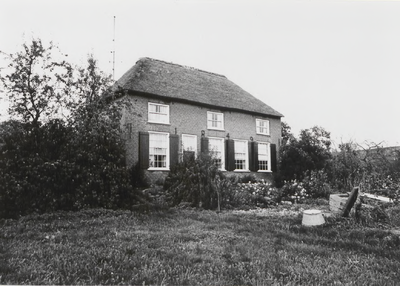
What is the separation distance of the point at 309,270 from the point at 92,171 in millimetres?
7712

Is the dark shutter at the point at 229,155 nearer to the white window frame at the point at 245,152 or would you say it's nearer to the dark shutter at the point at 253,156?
the white window frame at the point at 245,152

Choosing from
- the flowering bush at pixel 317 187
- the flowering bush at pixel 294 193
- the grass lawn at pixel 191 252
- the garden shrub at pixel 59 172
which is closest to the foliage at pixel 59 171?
the garden shrub at pixel 59 172

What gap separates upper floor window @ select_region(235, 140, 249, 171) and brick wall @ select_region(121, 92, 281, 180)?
16.6 inches

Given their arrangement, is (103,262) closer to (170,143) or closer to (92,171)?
(92,171)

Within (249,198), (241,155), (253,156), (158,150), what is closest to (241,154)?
(241,155)

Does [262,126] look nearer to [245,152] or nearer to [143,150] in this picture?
[245,152]

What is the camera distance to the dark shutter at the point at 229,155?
20.3 m

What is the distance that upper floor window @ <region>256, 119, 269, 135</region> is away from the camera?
2264 centimetres

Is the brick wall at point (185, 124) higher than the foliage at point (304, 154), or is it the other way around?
the brick wall at point (185, 124)

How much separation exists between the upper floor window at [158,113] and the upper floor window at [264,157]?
7.63m

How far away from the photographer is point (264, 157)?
2244 cm

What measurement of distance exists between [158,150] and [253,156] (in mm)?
7195

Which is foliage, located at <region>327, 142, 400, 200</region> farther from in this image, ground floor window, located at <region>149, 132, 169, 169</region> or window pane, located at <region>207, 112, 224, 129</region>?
ground floor window, located at <region>149, 132, 169, 169</region>

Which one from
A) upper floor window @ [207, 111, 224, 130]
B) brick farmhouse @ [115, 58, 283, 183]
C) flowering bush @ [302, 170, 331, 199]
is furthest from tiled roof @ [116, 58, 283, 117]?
A: flowering bush @ [302, 170, 331, 199]
